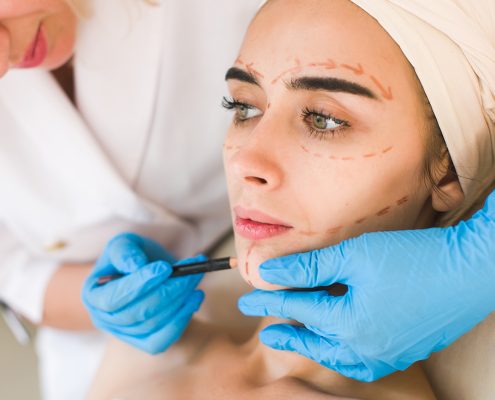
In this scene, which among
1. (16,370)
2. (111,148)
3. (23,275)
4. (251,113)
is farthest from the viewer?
(16,370)

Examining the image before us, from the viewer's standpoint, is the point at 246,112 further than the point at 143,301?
No

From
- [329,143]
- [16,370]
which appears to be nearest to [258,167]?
[329,143]

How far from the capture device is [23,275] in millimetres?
1720

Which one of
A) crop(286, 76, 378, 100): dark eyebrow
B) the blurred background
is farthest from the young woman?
the blurred background

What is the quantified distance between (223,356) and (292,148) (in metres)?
0.57

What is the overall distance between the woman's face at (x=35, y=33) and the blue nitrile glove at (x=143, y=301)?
0.48 m

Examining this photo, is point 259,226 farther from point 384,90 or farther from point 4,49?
point 4,49

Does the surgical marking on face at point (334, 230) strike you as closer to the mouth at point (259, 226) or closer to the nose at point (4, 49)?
the mouth at point (259, 226)

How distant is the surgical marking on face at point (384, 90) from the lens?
1.01 m

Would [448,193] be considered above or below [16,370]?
above

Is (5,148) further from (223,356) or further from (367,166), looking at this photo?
(367,166)

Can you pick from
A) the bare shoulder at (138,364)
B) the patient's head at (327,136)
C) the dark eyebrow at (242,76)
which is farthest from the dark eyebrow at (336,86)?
the bare shoulder at (138,364)

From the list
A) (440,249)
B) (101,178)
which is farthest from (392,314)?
(101,178)

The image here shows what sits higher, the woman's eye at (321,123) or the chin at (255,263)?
the woman's eye at (321,123)
